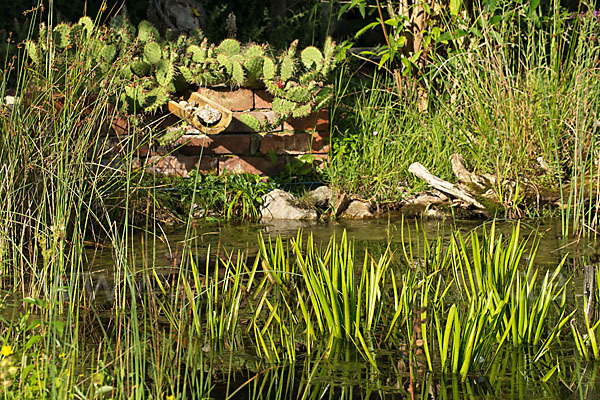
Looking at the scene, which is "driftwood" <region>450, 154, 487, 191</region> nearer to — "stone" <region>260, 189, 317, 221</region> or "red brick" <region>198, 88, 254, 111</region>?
"stone" <region>260, 189, 317, 221</region>

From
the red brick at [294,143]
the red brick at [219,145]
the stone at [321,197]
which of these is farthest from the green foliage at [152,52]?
the stone at [321,197]

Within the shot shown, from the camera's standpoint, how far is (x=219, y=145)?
5.39 meters

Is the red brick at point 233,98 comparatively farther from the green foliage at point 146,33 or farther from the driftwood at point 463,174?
the driftwood at point 463,174

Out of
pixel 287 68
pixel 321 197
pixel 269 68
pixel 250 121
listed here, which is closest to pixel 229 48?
pixel 269 68

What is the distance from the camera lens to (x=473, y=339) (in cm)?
211

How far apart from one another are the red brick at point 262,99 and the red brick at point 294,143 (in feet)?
0.82

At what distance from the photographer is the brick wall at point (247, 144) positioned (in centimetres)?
531

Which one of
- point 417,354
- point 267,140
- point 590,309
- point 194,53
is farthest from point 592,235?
point 194,53

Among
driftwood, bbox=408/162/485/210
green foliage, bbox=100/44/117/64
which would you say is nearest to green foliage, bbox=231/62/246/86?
green foliage, bbox=100/44/117/64

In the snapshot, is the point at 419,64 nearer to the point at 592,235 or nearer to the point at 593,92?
the point at 593,92

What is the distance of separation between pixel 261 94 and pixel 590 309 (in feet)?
11.1

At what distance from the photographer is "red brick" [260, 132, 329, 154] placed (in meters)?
5.48

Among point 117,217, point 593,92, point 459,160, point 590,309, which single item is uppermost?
point 593,92

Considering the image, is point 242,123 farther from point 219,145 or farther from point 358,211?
point 358,211
